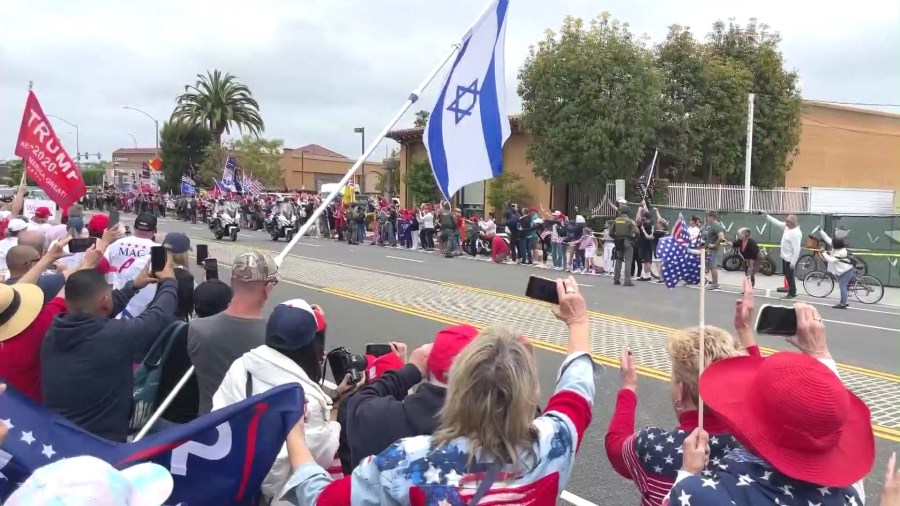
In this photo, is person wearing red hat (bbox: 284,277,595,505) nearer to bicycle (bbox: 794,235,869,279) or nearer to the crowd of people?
the crowd of people

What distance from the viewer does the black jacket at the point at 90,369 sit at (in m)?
3.29

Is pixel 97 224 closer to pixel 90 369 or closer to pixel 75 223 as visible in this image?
A: pixel 75 223

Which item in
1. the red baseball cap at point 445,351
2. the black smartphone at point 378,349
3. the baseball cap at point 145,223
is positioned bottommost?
the black smartphone at point 378,349

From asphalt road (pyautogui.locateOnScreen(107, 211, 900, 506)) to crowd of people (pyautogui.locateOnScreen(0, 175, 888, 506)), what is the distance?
1.40 feet

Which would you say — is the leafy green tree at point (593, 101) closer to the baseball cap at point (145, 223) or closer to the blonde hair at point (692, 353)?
the baseball cap at point (145, 223)

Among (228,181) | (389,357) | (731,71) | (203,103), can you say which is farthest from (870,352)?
(203,103)

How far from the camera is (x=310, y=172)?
287 feet

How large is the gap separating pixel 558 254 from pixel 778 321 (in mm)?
17299

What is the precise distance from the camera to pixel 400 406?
2.47m


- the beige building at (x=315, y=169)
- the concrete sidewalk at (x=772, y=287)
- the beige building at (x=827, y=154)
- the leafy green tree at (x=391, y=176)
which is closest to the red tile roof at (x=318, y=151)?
the beige building at (x=315, y=169)

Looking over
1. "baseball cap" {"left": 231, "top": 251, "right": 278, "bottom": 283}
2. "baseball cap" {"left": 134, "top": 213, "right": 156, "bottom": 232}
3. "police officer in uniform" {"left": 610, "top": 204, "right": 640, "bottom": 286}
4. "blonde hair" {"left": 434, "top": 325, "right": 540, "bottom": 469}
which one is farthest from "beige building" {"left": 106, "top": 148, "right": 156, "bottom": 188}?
"blonde hair" {"left": 434, "top": 325, "right": 540, "bottom": 469}

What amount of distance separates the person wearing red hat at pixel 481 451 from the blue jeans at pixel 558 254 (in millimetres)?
17812

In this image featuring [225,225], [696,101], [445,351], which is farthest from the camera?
[696,101]

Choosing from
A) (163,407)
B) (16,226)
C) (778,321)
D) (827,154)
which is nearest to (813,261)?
(778,321)
